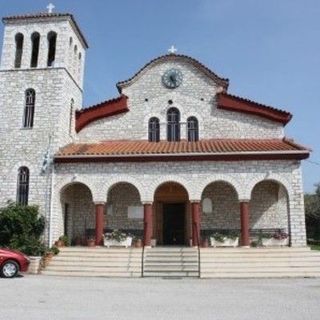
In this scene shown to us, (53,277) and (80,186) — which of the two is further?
(80,186)

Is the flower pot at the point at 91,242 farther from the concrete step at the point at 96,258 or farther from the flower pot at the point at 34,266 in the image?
the flower pot at the point at 34,266

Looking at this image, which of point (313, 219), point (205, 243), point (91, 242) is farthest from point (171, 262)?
point (313, 219)

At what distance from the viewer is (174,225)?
2152 cm

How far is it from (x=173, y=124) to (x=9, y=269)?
11004mm

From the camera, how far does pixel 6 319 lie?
7.61m

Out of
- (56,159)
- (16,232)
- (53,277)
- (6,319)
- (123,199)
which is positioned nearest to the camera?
(6,319)

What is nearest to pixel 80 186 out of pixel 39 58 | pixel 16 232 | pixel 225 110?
pixel 16 232

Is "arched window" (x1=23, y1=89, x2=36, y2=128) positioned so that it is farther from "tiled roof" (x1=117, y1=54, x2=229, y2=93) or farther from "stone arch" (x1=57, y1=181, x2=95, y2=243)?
"tiled roof" (x1=117, y1=54, x2=229, y2=93)

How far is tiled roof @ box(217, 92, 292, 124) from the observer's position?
21.6 metres

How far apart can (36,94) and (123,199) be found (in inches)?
258

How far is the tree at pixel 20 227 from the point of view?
1812cm

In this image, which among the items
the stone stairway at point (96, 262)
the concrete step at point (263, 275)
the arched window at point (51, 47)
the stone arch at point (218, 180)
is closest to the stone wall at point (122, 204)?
the stone stairway at point (96, 262)

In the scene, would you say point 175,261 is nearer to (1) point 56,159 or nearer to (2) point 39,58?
(1) point 56,159

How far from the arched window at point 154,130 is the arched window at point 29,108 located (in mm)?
5843
